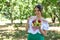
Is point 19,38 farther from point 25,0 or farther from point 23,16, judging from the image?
point 25,0

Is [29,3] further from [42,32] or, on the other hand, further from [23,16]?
[42,32]

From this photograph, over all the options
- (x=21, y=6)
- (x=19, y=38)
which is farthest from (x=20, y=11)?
(x=19, y=38)

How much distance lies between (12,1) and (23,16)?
91 centimetres

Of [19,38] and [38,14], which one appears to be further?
[19,38]

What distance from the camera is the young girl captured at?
458 centimetres

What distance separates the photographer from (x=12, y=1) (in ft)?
36.1

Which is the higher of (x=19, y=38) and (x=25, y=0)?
(x=25, y=0)

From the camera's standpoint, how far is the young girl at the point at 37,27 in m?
4.58

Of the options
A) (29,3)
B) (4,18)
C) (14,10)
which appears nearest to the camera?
(29,3)

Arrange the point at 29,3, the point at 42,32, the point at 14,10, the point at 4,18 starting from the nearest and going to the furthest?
1. the point at 42,32
2. the point at 29,3
3. the point at 14,10
4. the point at 4,18

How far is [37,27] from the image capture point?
465cm

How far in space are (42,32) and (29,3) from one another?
20.3 ft

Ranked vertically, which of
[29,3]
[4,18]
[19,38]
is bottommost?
[19,38]

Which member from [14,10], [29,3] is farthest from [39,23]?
[14,10]
